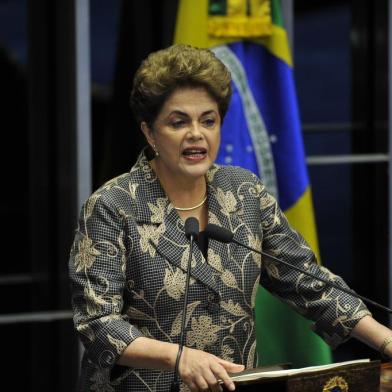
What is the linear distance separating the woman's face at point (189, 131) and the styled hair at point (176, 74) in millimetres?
17

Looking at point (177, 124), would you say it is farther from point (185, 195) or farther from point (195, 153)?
point (185, 195)

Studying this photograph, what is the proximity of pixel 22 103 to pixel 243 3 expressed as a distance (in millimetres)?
1024

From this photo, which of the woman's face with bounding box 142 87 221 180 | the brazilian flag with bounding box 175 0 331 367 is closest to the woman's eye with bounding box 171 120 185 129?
the woman's face with bounding box 142 87 221 180

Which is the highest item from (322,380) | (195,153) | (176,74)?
(176,74)

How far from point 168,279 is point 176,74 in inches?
18.4

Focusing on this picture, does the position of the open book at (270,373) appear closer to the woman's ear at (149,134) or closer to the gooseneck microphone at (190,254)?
the gooseneck microphone at (190,254)

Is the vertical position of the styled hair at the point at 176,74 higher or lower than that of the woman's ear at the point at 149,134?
higher

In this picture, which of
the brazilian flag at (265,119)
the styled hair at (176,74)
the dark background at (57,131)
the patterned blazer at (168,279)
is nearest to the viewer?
the patterned blazer at (168,279)

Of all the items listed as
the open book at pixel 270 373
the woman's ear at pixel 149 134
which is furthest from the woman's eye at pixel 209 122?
the open book at pixel 270 373

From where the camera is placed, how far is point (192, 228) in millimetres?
2512

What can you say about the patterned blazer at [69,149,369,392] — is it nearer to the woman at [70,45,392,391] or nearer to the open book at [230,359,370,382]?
the woman at [70,45,392,391]

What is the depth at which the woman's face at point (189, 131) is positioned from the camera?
2.66m

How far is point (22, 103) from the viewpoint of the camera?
15.3 ft

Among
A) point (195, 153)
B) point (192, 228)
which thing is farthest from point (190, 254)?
point (195, 153)
